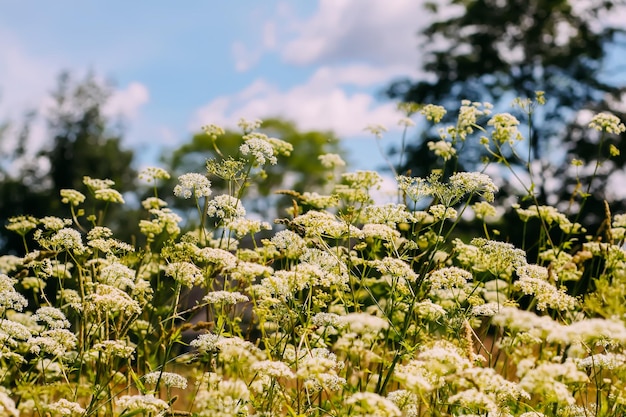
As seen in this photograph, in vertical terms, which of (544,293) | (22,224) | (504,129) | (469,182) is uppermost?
(504,129)

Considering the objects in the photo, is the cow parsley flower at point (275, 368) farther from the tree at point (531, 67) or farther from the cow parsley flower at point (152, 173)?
the tree at point (531, 67)

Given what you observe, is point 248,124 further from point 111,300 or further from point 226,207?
point 111,300

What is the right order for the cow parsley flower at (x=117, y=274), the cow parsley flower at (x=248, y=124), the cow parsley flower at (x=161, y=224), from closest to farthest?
the cow parsley flower at (x=117, y=274), the cow parsley flower at (x=161, y=224), the cow parsley flower at (x=248, y=124)

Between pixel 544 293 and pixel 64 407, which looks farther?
pixel 544 293

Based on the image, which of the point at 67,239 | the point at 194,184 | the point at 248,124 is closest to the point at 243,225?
the point at 194,184

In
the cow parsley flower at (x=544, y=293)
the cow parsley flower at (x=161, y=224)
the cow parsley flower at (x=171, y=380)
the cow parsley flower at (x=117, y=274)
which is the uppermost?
the cow parsley flower at (x=161, y=224)

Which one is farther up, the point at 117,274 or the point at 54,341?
the point at 117,274

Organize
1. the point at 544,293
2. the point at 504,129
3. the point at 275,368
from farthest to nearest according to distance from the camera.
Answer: the point at 504,129, the point at 544,293, the point at 275,368

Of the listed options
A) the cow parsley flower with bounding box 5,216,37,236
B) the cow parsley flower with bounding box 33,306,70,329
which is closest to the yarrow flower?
the cow parsley flower with bounding box 33,306,70,329

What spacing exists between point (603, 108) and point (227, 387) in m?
29.6

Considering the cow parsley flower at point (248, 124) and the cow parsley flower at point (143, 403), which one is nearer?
the cow parsley flower at point (143, 403)

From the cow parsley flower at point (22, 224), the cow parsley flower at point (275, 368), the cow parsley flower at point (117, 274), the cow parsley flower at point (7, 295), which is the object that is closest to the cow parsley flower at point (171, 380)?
the cow parsley flower at point (117, 274)

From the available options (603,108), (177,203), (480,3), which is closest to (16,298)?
(603,108)

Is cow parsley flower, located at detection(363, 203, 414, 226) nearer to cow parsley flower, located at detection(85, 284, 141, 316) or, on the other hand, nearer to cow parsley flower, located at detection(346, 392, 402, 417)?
cow parsley flower, located at detection(85, 284, 141, 316)
